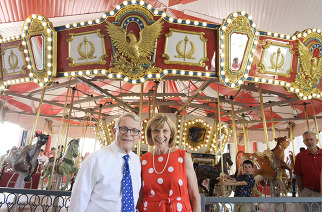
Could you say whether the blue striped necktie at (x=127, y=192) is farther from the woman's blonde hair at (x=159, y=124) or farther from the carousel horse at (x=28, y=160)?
the carousel horse at (x=28, y=160)

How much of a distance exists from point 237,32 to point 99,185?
3006mm

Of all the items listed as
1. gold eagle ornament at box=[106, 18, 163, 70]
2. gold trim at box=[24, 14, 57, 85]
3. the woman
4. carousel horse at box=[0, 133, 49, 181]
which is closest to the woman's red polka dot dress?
the woman

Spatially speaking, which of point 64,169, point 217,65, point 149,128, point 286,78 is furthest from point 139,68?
point 64,169

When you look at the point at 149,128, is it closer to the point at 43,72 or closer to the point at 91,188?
the point at 91,188

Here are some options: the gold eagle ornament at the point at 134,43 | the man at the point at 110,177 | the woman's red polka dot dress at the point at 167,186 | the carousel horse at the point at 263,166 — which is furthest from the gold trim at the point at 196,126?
the man at the point at 110,177

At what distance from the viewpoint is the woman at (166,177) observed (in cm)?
152

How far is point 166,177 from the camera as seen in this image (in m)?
1.55

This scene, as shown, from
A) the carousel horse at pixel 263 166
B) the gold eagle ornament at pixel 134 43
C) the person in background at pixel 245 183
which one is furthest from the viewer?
the carousel horse at pixel 263 166

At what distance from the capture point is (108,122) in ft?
25.7

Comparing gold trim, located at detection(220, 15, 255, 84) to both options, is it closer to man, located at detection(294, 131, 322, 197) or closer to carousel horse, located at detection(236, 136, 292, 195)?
man, located at detection(294, 131, 322, 197)

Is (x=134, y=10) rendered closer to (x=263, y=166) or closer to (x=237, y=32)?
(x=237, y=32)

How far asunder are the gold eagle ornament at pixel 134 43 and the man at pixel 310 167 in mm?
2466

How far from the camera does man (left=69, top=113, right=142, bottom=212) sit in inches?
52.0

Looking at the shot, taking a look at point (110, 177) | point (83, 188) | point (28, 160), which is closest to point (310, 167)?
point (110, 177)
